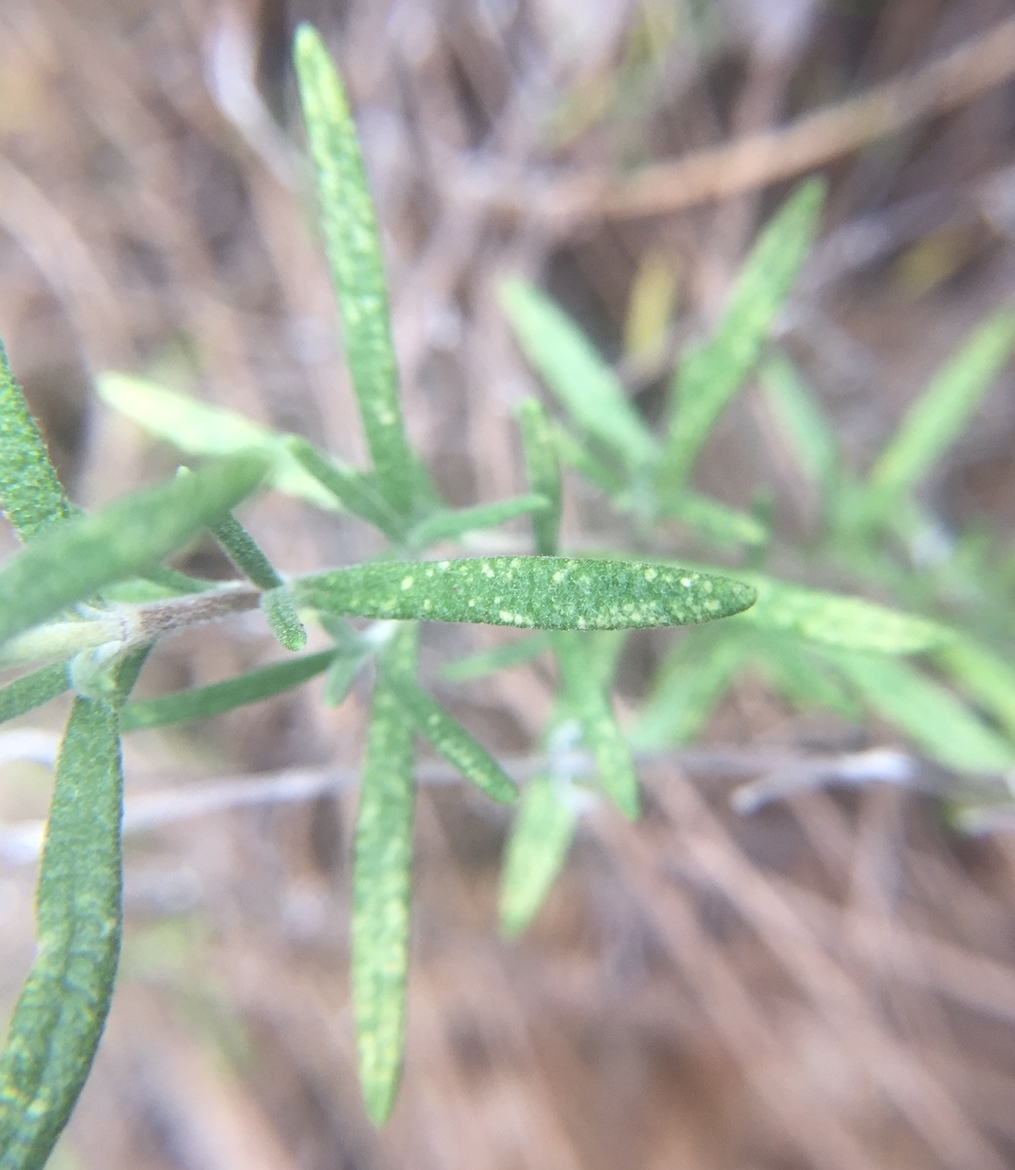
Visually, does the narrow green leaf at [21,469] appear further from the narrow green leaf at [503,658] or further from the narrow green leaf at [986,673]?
the narrow green leaf at [986,673]

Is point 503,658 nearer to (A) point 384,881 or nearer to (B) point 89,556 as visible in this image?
(A) point 384,881

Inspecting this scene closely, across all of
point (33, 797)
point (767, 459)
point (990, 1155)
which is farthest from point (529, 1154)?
point (767, 459)

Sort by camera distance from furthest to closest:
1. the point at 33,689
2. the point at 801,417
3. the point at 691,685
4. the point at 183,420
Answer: the point at 801,417 < the point at 691,685 < the point at 183,420 < the point at 33,689

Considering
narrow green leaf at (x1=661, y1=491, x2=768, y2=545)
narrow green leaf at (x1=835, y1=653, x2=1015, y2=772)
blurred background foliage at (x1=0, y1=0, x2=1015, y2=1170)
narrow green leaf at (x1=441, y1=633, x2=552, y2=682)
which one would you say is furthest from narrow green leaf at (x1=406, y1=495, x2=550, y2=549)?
blurred background foliage at (x1=0, y1=0, x2=1015, y2=1170)

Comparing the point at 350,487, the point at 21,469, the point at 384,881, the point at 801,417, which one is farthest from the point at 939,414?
the point at 21,469

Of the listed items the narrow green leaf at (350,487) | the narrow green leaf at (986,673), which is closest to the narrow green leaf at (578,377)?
the narrow green leaf at (350,487)

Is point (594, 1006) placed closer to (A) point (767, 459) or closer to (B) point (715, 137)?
(A) point (767, 459)
